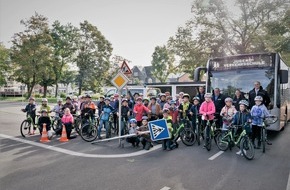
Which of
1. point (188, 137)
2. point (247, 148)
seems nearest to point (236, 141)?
point (247, 148)

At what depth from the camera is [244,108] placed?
7.23 metres

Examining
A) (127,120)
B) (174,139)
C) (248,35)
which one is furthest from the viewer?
(248,35)

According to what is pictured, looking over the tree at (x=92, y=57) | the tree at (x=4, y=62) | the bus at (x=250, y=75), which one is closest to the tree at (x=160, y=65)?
the tree at (x=92, y=57)

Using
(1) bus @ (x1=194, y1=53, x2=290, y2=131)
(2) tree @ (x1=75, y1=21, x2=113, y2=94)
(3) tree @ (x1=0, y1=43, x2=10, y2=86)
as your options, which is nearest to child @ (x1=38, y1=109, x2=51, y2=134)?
(1) bus @ (x1=194, y1=53, x2=290, y2=131)

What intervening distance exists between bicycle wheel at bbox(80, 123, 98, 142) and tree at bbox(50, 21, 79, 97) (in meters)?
36.8

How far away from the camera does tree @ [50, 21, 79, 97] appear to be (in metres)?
44.3

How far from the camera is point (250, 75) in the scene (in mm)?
9023

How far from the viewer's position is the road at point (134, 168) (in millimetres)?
4730

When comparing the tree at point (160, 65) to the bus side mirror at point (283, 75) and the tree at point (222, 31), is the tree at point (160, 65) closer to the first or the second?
the tree at point (222, 31)

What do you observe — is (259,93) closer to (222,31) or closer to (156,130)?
Answer: (156,130)

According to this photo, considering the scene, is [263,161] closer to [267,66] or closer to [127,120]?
[267,66]

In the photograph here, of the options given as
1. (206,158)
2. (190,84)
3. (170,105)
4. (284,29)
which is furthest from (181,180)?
(284,29)

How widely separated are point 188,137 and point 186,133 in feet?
0.50

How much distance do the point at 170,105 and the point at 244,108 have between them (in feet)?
9.42
